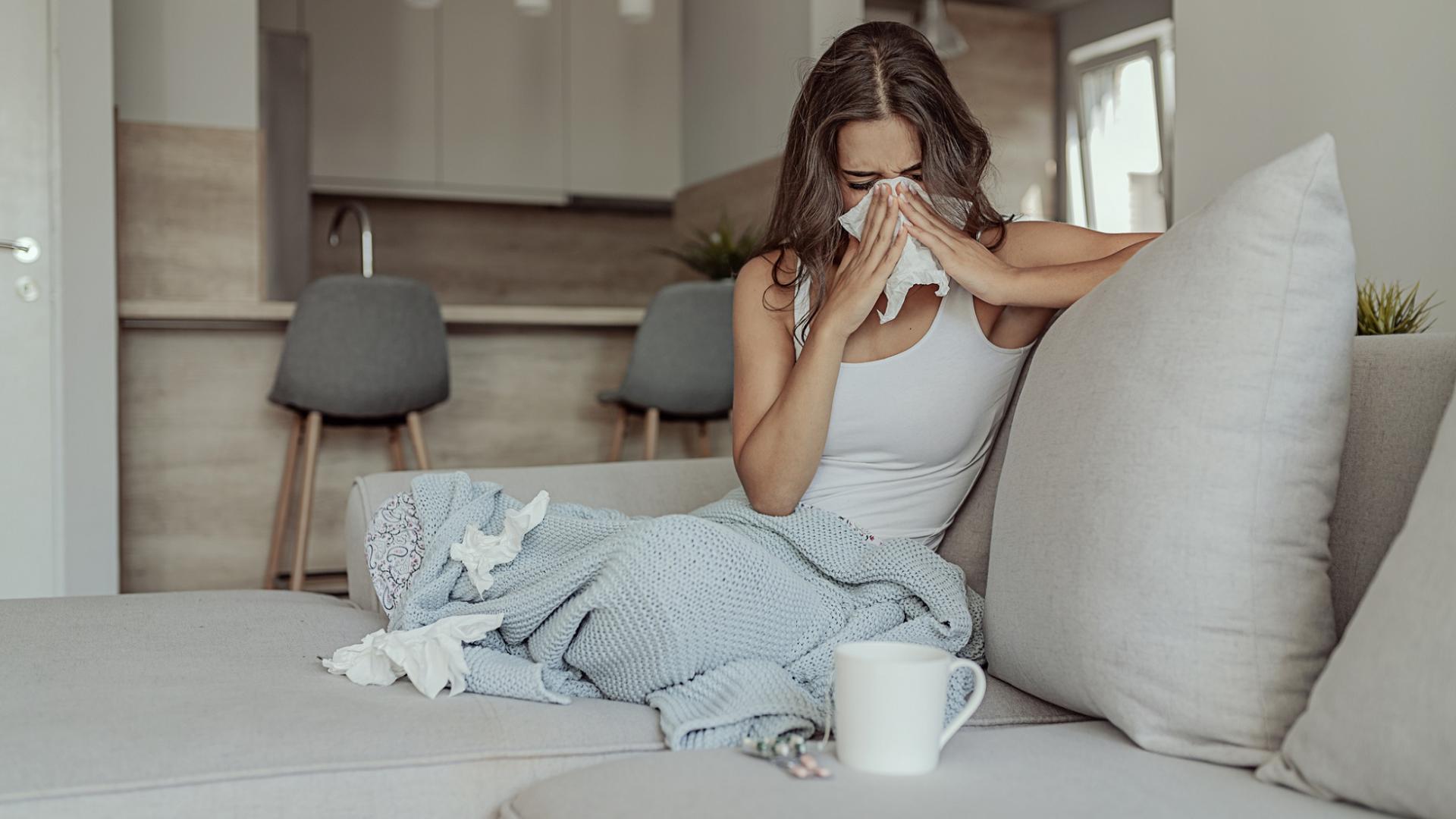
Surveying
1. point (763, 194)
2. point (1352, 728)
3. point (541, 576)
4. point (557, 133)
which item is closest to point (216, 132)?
point (763, 194)

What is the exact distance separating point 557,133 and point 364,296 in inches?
98.9

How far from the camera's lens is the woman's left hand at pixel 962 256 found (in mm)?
1342

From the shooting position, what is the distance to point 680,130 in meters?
5.54

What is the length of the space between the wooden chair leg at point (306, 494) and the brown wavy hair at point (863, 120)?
197 cm

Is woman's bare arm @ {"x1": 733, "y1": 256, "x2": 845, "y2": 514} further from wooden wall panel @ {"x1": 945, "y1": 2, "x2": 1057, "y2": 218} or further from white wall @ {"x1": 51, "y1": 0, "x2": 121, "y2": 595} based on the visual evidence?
wooden wall panel @ {"x1": 945, "y1": 2, "x2": 1057, "y2": 218}

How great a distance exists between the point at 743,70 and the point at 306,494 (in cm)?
230

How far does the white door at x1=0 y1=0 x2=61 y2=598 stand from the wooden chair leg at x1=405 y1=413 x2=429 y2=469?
830mm

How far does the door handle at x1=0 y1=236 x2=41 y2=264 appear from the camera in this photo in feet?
9.27

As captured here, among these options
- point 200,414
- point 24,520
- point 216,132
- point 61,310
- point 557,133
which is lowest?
point 24,520

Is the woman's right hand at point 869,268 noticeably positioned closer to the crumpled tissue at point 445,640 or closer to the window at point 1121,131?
the crumpled tissue at point 445,640

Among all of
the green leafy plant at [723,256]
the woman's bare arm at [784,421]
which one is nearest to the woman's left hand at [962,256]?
the woman's bare arm at [784,421]

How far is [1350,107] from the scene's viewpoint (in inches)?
84.4

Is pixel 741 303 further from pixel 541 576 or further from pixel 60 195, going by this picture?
pixel 60 195

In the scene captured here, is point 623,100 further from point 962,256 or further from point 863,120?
point 962,256
